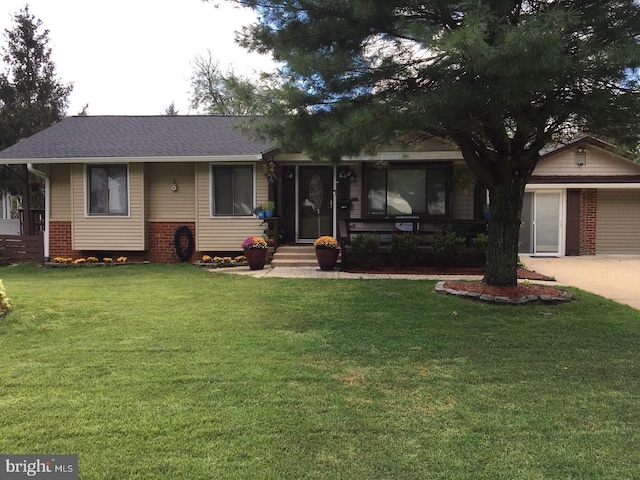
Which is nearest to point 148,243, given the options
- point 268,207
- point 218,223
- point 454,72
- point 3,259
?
point 218,223

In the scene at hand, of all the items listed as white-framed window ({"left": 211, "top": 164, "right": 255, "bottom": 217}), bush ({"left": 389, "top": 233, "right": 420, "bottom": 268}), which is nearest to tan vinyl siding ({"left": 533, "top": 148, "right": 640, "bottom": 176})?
bush ({"left": 389, "top": 233, "right": 420, "bottom": 268})

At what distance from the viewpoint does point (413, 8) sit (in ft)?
17.4

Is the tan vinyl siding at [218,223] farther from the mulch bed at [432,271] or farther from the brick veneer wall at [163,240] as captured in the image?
the mulch bed at [432,271]


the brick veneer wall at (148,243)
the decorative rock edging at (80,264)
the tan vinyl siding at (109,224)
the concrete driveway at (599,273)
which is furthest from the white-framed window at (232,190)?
the concrete driveway at (599,273)

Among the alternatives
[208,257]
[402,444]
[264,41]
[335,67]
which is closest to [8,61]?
[208,257]

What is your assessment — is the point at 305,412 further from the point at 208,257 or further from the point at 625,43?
the point at 208,257

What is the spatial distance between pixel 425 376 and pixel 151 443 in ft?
6.92

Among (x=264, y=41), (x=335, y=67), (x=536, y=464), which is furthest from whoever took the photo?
(x=264, y=41)

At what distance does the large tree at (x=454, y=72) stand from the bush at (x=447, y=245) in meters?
2.84

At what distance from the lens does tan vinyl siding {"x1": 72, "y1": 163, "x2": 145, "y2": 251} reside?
36.9ft

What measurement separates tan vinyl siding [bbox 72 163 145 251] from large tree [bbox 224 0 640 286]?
19.7 ft

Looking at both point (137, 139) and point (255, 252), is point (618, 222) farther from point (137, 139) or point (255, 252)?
point (137, 139)

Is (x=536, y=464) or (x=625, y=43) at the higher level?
(x=625, y=43)

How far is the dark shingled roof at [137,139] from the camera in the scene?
1112 centimetres
